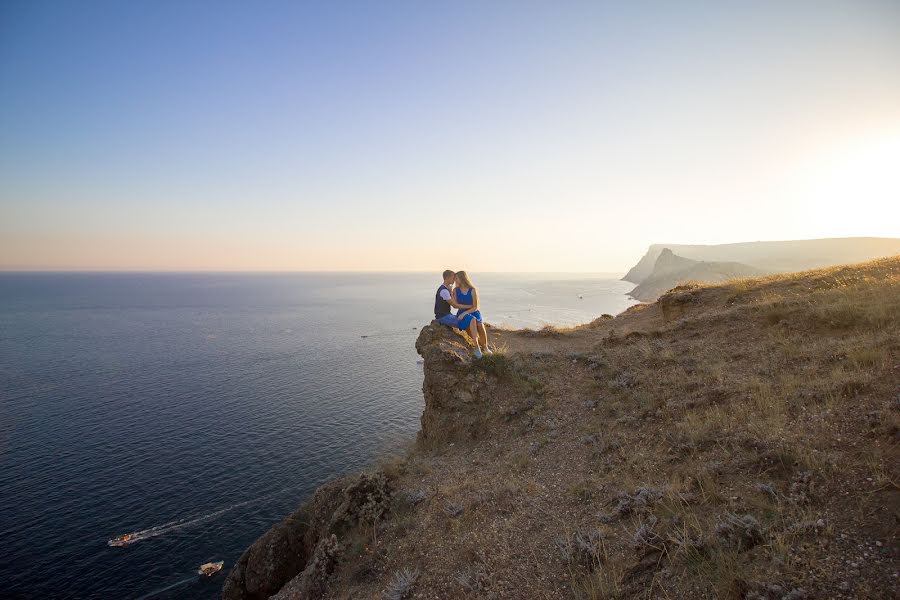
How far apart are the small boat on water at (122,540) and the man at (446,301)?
2333cm

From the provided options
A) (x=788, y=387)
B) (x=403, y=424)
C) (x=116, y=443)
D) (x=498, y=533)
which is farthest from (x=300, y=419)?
(x=788, y=387)

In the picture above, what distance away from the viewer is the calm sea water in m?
21.4

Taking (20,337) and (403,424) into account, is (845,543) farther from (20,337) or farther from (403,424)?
(20,337)

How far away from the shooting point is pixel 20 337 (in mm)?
77688

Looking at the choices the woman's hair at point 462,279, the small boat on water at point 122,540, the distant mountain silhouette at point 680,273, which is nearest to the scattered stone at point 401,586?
the woman's hair at point 462,279

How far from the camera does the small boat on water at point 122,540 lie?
72.6 feet

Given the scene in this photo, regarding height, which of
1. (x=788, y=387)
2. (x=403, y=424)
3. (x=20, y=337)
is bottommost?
(x=403, y=424)

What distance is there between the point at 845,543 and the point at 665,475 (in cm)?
318

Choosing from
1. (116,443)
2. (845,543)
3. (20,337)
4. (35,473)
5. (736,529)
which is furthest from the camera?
(20,337)

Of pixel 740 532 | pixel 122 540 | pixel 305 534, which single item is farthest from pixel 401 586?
pixel 122 540

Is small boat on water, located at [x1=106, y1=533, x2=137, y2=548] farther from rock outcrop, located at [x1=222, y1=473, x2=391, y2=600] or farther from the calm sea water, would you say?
rock outcrop, located at [x1=222, y1=473, x2=391, y2=600]

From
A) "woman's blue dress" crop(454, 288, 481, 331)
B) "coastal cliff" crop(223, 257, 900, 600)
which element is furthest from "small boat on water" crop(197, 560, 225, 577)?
"woman's blue dress" crop(454, 288, 481, 331)

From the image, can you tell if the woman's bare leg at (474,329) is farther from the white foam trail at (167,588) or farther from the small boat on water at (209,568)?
the white foam trail at (167,588)

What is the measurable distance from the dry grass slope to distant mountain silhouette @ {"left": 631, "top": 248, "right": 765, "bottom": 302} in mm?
88561
